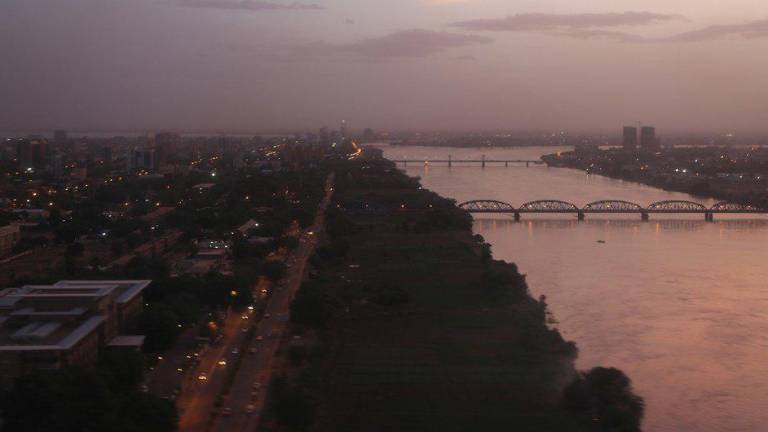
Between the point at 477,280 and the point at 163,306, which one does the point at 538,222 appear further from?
the point at 163,306

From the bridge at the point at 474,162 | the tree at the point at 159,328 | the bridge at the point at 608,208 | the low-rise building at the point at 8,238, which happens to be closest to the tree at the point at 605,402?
the tree at the point at 159,328

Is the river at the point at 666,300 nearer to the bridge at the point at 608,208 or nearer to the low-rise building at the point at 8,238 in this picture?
the bridge at the point at 608,208

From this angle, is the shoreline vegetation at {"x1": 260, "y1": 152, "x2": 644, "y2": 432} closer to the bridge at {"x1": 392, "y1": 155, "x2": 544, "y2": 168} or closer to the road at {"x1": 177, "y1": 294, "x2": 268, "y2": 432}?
the road at {"x1": 177, "y1": 294, "x2": 268, "y2": 432}

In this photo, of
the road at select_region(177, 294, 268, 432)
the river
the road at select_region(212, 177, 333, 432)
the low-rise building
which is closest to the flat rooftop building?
the road at select_region(177, 294, 268, 432)

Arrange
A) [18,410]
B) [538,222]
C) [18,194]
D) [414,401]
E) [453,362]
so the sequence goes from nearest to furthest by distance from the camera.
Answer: [18,410], [414,401], [453,362], [538,222], [18,194]

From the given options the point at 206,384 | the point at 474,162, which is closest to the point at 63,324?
the point at 206,384

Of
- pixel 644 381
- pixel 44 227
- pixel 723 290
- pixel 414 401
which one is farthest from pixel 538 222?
pixel 414 401
